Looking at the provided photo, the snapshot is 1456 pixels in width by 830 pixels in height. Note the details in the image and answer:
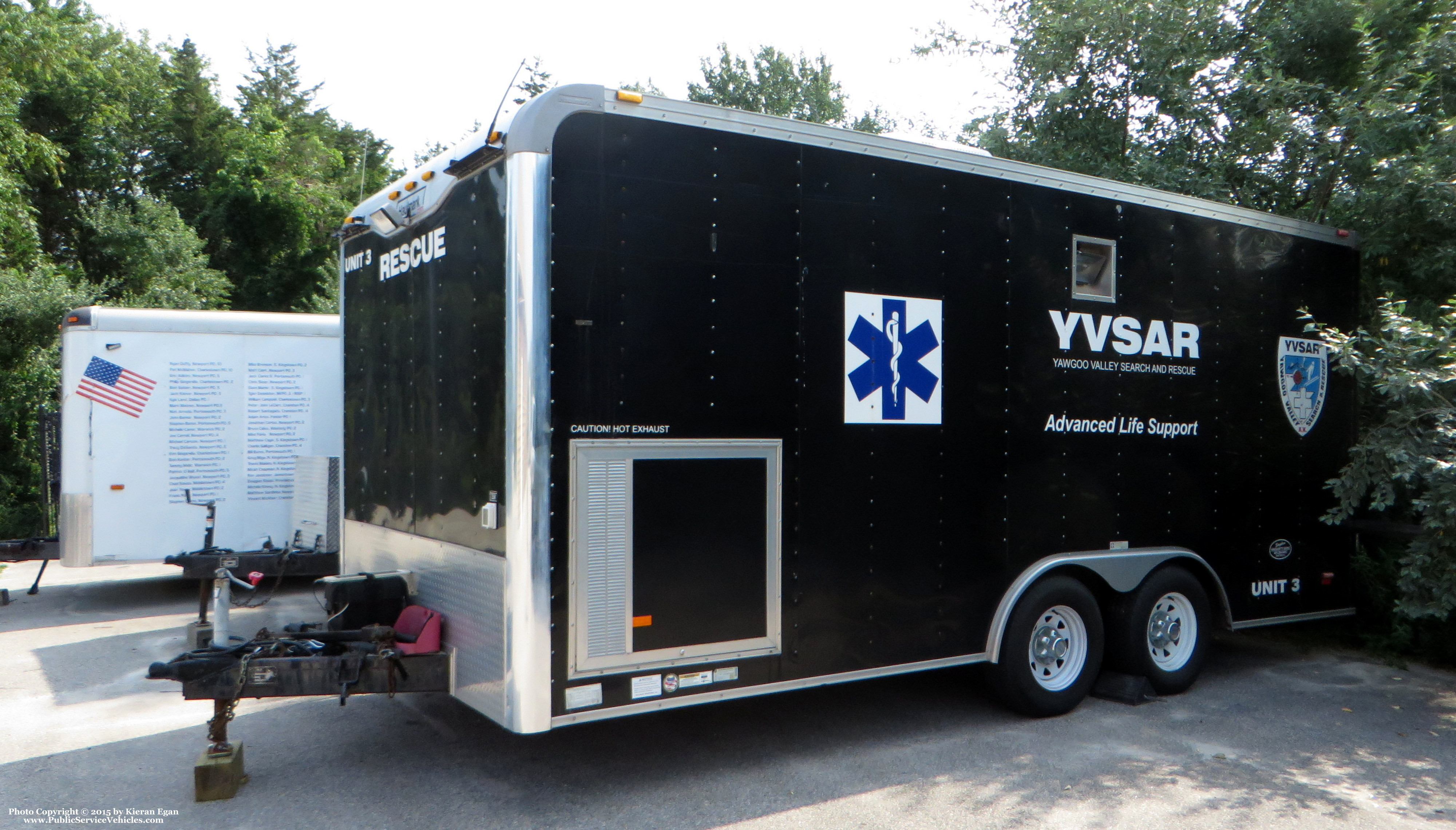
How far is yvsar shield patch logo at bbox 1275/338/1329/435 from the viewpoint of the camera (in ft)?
22.7

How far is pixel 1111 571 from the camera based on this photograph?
19.6 feet

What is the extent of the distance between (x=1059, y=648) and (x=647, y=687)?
2.77 meters

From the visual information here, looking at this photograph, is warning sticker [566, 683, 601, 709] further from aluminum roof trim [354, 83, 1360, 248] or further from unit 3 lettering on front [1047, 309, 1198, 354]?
unit 3 lettering on front [1047, 309, 1198, 354]

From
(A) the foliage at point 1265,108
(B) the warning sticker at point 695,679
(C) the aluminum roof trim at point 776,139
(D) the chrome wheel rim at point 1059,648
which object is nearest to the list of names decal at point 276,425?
(C) the aluminum roof trim at point 776,139

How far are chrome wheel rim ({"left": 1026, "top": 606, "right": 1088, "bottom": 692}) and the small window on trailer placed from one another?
187cm

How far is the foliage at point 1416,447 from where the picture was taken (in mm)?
5988

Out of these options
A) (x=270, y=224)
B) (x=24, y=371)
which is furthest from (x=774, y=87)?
(x=24, y=371)

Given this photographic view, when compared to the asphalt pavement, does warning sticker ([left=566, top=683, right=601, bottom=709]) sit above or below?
above

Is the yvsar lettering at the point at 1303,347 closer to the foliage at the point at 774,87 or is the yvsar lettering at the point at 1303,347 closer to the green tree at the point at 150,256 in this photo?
the green tree at the point at 150,256

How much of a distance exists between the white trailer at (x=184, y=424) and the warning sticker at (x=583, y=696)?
5645 mm

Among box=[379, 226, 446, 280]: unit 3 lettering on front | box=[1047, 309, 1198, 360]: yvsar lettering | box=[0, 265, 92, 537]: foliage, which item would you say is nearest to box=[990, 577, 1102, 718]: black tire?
box=[1047, 309, 1198, 360]: yvsar lettering

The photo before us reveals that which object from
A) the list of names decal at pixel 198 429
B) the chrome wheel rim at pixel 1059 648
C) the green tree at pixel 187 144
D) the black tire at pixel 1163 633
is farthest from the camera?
the green tree at pixel 187 144

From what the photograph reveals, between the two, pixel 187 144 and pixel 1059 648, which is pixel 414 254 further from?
pixel 187 144

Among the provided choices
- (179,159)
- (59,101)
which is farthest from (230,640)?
(179,159)
